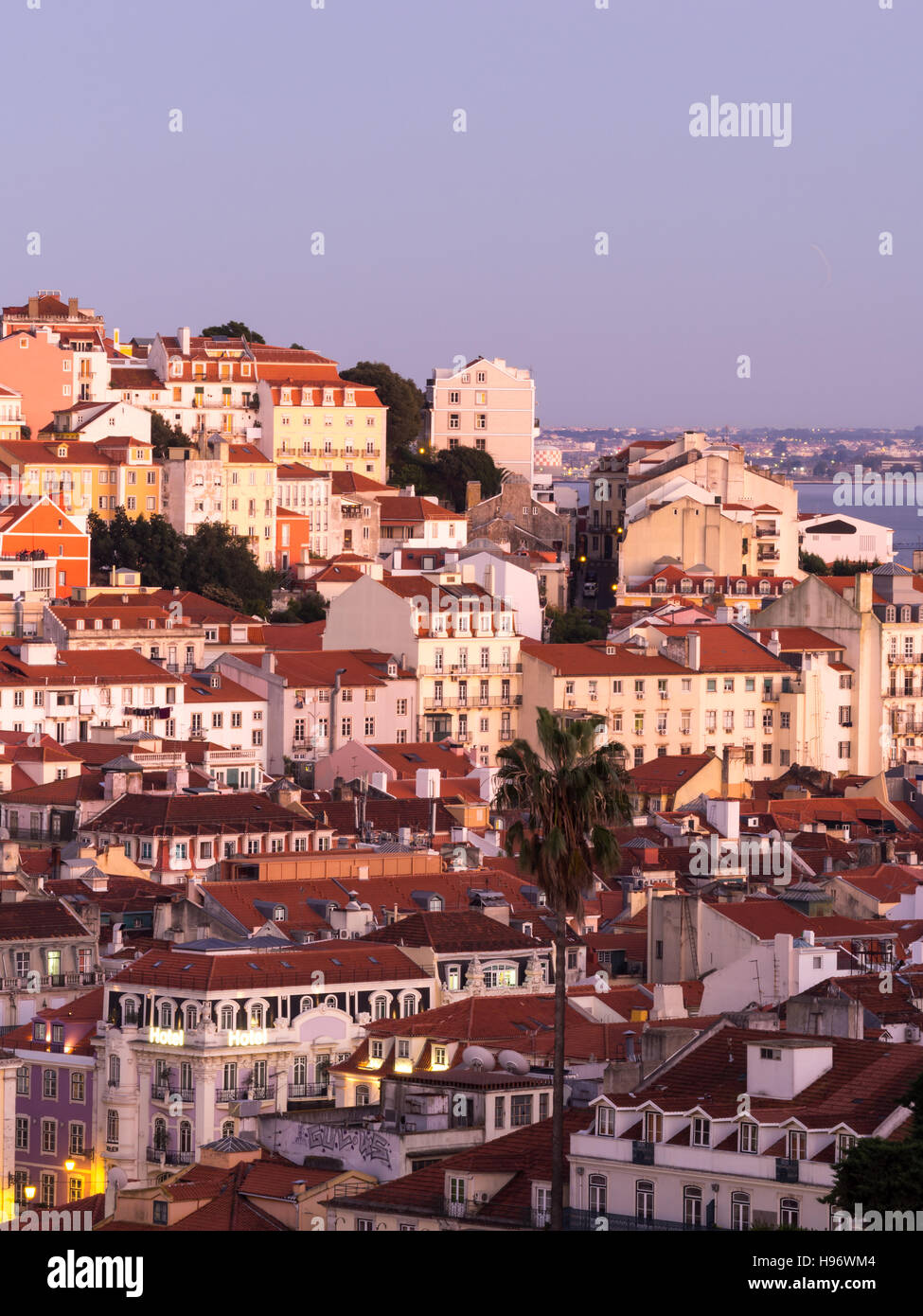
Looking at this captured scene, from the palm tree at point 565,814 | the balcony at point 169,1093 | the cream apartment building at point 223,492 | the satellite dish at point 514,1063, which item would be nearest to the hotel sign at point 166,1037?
the balcony at point 169,1093

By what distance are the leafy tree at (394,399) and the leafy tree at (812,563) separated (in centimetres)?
1952

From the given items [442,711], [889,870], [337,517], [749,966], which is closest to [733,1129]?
[749,966]

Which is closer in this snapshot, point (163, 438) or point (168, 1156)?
point (168, 1156)

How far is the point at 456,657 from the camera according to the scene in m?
109

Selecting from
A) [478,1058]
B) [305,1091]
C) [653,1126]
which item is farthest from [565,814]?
[305,1091]

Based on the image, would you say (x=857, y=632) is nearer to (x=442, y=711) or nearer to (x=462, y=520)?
(x=442, y=711)

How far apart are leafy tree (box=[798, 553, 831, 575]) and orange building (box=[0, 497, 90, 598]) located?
36.1m

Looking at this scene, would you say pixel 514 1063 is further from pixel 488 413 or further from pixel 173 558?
pixel 488 413

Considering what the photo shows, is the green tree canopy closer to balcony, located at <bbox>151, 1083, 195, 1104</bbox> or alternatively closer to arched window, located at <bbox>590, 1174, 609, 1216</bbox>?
balcony, located at <bbox>151, 1083, 195, 1104</bbox>

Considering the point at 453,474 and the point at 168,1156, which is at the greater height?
the point at 453,474

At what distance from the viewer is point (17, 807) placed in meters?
83.3

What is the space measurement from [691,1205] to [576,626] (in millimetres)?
90474

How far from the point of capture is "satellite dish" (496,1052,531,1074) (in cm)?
4638
